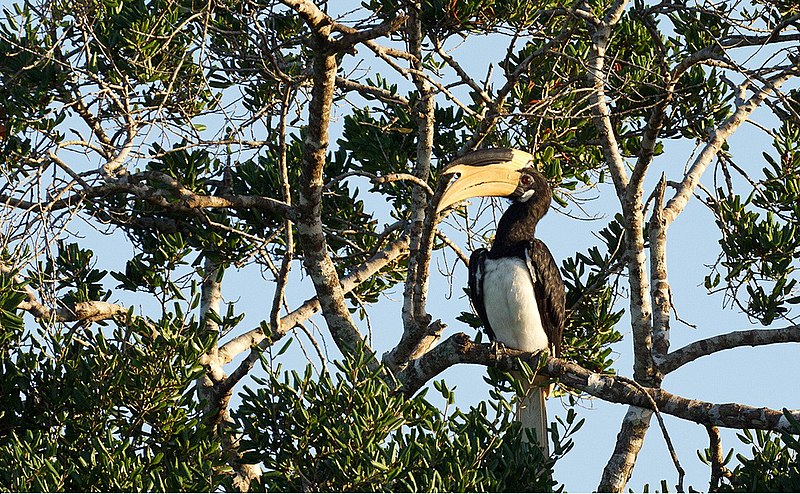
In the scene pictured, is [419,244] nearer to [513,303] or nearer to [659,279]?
[513,303]

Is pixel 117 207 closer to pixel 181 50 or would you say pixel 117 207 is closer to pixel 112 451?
pixel 181 50

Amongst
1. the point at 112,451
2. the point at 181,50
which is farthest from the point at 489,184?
the point at 112,451

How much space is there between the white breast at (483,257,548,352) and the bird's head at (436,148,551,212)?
1.47 ft

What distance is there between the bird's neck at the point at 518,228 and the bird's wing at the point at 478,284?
95 mm

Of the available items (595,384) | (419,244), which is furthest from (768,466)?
(419,244)

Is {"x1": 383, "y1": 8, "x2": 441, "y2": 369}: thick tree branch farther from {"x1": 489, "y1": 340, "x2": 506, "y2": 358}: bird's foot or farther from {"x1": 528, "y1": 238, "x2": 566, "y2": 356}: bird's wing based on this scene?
{"x1": 528, "y1": 238, "x2": 566, "y2": 356}: bird's wing

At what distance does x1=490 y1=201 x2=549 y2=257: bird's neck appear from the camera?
691 centimetres

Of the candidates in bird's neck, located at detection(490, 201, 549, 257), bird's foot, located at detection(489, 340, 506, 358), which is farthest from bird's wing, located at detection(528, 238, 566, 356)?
bird's foot, located at detection(489, 340, 506, 358)

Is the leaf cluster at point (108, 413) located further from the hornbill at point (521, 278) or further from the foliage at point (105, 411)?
the hornbill at point (521, 278)

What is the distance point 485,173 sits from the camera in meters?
6.22

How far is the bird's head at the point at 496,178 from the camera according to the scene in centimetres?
578

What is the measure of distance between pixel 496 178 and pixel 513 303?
810 millimetres

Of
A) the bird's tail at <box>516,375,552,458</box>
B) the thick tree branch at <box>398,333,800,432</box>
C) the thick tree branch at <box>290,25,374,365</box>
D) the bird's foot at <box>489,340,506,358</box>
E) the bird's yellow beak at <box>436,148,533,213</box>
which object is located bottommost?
the thick tree branch at <box>398,333,800,432</box>

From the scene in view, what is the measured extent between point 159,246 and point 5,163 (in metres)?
0.98
